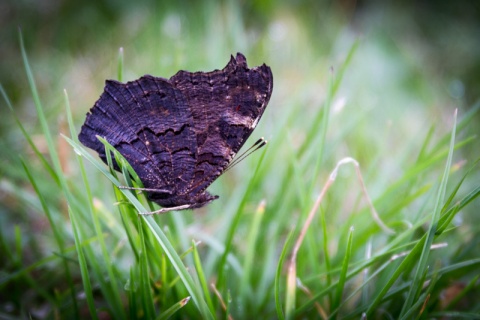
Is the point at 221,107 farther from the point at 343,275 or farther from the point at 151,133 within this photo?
the point at 343,275

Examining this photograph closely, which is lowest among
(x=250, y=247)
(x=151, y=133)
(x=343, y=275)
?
(x=343, y=275)

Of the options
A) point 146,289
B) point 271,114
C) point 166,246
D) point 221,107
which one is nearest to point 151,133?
point 221,107

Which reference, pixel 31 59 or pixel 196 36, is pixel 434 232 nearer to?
pixel 196 36

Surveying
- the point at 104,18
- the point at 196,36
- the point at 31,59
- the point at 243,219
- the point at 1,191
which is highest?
the point at 104,18

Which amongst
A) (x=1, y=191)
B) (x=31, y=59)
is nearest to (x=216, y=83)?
(x=1, y=191)

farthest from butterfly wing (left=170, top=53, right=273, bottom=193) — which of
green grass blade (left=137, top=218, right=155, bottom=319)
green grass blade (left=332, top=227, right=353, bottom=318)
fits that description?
green grass blade (left=332, top=227, right=353, bottom=318)

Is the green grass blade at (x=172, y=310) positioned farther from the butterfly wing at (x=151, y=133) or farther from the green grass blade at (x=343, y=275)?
the green grass blade at (x=343, y=275)

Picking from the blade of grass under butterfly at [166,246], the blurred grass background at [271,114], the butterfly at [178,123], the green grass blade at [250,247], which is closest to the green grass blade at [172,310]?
the blade of grass under butterfly at [166,246]

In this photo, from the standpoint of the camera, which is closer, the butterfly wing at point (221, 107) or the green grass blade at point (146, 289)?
the green grass blade at point (146, 289)

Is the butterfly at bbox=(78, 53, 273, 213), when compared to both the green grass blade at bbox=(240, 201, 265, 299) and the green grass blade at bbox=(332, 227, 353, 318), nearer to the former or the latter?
the green grass blade at bbox=(240, 201, 265, 299)
